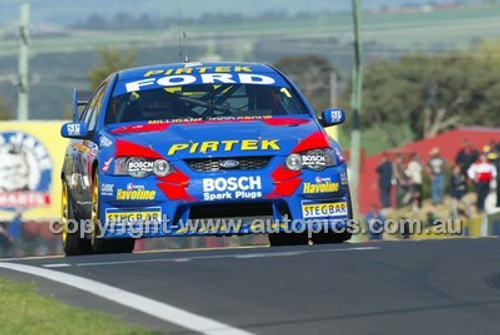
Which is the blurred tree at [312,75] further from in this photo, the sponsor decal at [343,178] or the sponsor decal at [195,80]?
the sponsor decal at [343,178]

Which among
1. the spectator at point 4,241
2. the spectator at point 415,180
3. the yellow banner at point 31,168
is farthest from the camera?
the spectator at point 415,180

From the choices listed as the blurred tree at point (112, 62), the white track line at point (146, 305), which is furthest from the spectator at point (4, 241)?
the blurred tree at point (112, 62)

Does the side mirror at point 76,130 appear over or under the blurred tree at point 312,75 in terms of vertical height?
over

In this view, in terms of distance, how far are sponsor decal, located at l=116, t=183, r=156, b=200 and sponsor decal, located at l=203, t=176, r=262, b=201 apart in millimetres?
407

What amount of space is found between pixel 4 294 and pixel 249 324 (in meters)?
1.96

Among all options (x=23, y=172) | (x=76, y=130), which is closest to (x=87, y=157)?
(x=76, y=130)

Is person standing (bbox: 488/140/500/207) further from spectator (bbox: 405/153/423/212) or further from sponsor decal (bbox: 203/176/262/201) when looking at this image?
sponsor decal (bbox: 203/176/262/201)

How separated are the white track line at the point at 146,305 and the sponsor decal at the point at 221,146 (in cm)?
176

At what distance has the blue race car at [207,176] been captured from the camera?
1194 centimetres

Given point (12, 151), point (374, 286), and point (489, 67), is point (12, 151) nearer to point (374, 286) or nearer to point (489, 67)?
point (374, 286)

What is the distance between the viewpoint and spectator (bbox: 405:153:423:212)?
3306 cm

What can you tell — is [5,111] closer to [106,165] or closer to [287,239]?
[287,239]

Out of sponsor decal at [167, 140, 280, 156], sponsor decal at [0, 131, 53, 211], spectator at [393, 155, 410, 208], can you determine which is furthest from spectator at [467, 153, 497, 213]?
sponsor decal at [167, 140, 280, 156]

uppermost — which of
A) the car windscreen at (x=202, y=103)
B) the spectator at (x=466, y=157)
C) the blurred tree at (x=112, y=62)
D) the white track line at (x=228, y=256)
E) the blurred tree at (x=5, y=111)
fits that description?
the car windscreen at (x=202, y=103)
